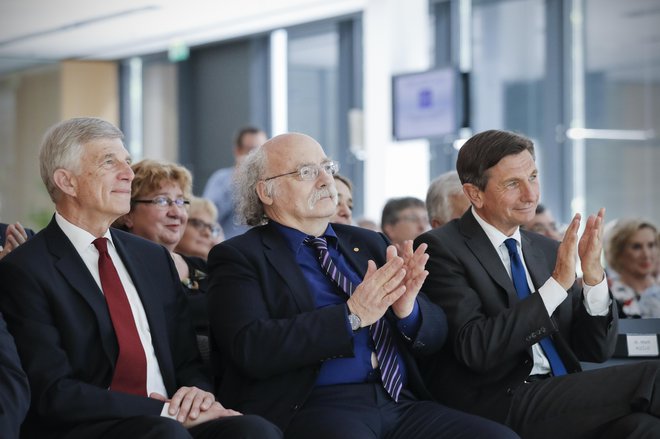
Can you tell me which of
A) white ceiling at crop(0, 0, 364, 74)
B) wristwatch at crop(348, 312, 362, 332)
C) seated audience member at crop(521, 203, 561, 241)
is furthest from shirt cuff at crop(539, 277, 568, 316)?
white ceiling at crop(0, 0, 364, 74)

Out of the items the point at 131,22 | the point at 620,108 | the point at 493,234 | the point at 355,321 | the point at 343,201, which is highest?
the point at 131,22

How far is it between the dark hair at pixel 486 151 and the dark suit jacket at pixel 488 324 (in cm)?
14

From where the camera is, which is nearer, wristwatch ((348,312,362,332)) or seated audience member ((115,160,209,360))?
wristwatch ((348,312,362,332))

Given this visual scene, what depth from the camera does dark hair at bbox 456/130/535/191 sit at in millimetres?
3422

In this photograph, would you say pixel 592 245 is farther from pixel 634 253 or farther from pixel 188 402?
pixel 634 253

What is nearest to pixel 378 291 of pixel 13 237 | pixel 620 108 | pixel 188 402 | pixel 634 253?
pixel 188 402

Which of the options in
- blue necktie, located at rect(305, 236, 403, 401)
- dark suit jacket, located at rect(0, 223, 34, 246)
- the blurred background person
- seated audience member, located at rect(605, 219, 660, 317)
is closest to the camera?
blue necktie, located at rect(305, 236, 403, 401)

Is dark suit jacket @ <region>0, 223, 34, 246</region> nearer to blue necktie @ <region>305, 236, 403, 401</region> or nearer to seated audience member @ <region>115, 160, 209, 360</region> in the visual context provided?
seated audience member @ <region>115, 160, 209, 360</region>

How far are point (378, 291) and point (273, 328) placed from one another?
1.05 ft

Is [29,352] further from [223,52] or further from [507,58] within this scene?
[223,52]

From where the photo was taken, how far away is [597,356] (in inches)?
134

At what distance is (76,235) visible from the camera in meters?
3.03

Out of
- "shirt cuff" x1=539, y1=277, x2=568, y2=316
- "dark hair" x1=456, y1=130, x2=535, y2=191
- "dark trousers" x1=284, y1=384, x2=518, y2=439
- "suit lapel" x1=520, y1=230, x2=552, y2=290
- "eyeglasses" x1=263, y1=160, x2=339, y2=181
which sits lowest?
"dark trousers" x1=284, y1=384, x2=518, y2=439

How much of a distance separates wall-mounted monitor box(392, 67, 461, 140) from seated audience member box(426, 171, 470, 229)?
507 centimetres
